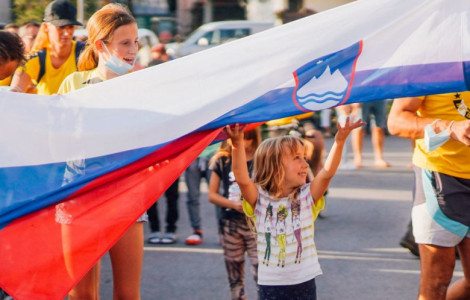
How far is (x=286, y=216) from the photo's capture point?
14.7ft

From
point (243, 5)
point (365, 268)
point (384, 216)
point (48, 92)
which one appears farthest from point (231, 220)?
point (243, 5)

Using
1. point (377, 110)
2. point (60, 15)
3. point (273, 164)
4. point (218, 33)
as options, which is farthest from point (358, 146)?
point (218, 33)

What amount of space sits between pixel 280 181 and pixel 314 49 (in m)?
0.76

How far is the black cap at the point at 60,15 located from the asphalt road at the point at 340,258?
2.07 m

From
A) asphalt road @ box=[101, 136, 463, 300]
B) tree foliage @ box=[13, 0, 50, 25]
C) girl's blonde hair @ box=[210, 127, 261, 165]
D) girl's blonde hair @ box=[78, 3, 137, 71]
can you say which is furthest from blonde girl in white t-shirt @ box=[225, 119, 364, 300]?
tree foliage @ box=[13, 0, 50, 25]

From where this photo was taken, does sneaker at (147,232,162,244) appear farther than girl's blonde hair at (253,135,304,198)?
Yes

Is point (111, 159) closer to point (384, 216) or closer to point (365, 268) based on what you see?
point (365, 268)

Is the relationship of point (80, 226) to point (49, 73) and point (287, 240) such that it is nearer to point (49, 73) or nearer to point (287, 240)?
point (287, 240)

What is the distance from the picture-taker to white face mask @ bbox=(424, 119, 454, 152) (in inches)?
169

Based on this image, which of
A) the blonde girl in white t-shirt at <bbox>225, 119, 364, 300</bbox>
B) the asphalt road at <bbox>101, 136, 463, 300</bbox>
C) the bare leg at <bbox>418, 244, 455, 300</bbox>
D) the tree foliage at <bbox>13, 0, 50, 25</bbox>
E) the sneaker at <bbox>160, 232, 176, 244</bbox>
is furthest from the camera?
the tree foliage at <bbox>13, 0, 50, 25</bbox>

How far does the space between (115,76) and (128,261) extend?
0.94 metres

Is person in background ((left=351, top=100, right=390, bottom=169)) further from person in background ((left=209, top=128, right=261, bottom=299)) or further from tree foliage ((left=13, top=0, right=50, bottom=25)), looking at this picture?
person in background ((left=209, top=128, right=261, bottom=299))

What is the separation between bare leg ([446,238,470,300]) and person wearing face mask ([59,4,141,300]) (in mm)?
1685

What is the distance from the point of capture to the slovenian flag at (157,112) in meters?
4.02
